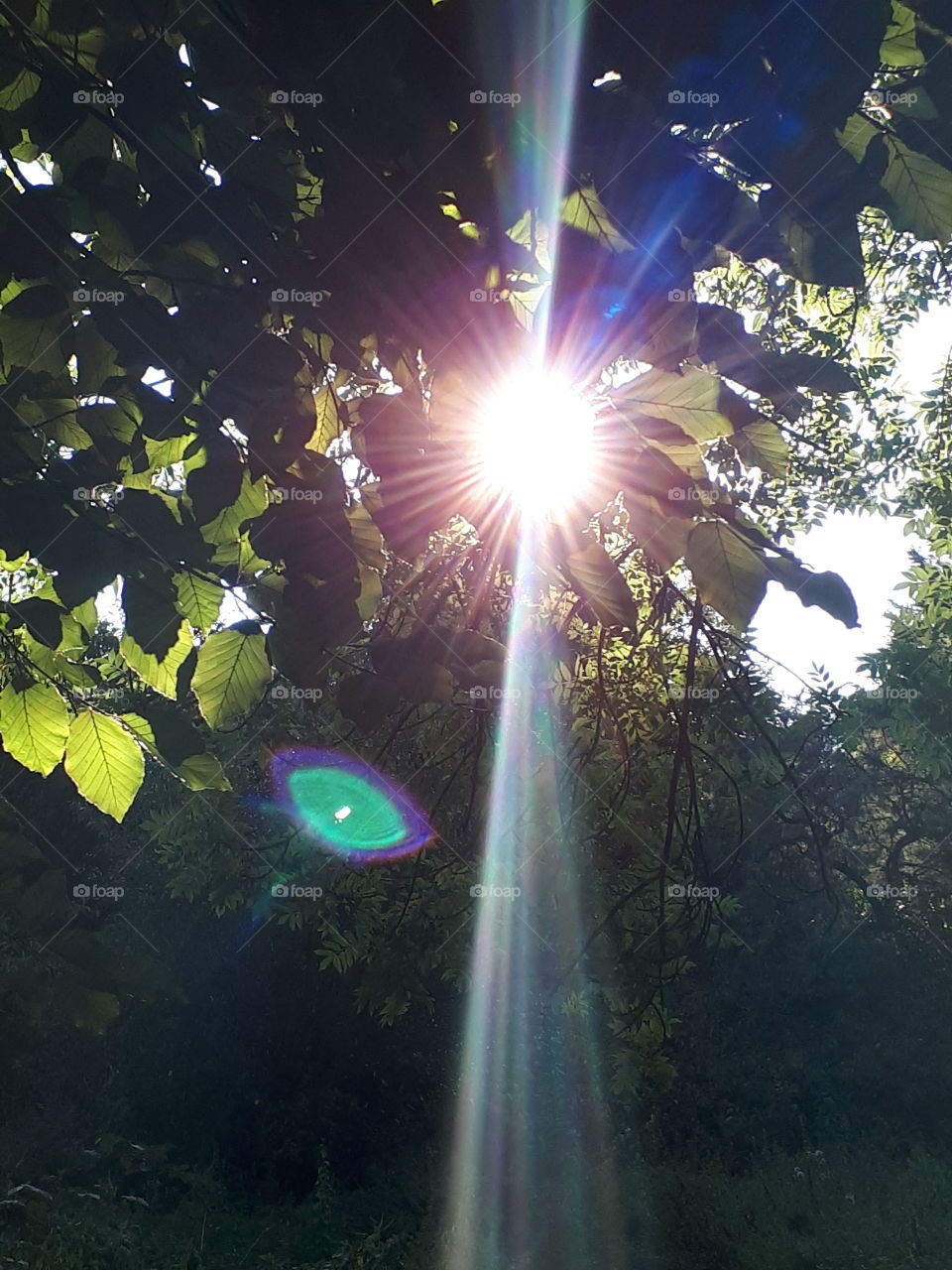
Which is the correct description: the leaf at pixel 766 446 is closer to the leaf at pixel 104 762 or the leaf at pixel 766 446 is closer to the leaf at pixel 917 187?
the leaf at pixel 917 187

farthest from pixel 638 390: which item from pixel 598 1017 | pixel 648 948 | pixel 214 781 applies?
pixel 598 1017

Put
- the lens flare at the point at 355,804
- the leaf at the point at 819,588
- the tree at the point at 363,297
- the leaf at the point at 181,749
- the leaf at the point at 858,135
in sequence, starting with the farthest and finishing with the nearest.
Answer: the lens flare at the point at 355,804
the leaf at the point at 181,749
the leaf at the point at 858,135
the tree at the point at 363,297
the leaf at the point at 819,588

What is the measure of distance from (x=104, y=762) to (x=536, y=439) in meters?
0.83

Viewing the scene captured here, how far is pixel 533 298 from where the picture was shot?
151 centimetres

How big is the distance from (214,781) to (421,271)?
2.52 ft

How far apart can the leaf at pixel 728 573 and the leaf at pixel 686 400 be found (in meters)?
0.11

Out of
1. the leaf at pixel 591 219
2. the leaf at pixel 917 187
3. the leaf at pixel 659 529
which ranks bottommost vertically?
the leaf at pixel 659 529

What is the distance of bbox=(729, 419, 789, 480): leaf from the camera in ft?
4.00

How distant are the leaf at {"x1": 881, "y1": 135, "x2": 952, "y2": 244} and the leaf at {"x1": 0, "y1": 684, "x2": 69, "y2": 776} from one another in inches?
54.0

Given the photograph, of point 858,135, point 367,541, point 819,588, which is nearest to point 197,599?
point 367,541

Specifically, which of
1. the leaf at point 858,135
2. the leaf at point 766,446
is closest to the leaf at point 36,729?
the leaf at point 766,446

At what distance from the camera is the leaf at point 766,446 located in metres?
1.22

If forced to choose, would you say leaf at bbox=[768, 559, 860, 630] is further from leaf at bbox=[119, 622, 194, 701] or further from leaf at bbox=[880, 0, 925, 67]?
leaf at bbox=[119, 622, 194, 701]

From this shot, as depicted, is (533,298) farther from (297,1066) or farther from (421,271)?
(297,1066)
